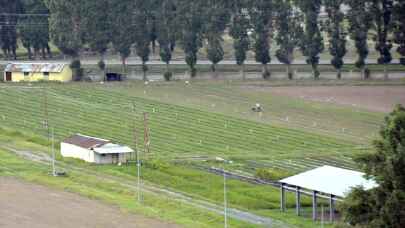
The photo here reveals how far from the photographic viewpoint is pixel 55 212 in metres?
57.0

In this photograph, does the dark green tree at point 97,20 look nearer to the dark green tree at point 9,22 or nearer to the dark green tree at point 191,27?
the dark green tree at point 191,27

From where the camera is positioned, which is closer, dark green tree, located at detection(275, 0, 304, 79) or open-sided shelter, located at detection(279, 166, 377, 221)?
open-sided shelter, located at detection(279, 166, 377, 221)

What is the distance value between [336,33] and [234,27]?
329 inches

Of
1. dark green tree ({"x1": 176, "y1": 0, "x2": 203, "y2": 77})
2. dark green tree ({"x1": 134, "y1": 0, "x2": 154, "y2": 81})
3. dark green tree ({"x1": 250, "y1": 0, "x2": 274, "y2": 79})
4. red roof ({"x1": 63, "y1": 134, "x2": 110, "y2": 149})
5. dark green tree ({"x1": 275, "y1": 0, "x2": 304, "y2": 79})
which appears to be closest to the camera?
red roof ({"x1": 63, "y1": 134, "x2": 110, "y2": 149})

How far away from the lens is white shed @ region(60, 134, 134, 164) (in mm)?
71500

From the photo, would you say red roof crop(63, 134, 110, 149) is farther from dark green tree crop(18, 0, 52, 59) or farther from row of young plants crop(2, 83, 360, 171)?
dark green tree crop(18, 0, 52, 59)

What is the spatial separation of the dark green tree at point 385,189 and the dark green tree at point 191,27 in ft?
210

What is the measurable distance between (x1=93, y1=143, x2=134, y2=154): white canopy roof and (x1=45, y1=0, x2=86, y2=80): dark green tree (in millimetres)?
39749

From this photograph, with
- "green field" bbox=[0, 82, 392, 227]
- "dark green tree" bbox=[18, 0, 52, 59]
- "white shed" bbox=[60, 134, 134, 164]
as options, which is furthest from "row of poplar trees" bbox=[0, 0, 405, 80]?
"white shed" bbox=[60, 134, 134, 164]

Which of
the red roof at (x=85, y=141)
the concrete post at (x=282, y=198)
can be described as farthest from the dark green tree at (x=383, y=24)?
the concrete post at (x=282, y=198)

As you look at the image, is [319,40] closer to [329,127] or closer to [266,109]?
[266,109]

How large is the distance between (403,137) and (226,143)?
31576mm

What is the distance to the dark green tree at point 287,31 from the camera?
365 ft

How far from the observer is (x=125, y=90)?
10100 centimetres
